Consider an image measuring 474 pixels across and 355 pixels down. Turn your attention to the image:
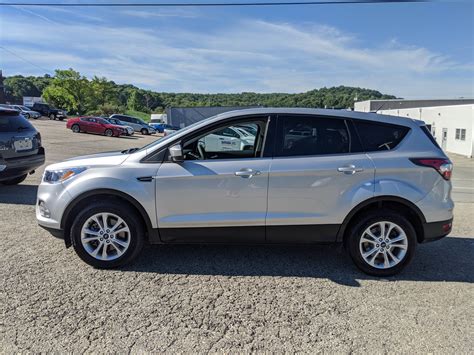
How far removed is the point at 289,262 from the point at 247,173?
1.21 m

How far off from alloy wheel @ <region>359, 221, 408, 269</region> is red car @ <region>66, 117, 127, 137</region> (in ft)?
95.8

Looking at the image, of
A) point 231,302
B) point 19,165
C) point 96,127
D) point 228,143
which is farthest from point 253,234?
point 96,127

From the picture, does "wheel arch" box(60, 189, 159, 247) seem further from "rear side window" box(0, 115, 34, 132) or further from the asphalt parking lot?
"rear side window" box(0, 115, 34, 132)

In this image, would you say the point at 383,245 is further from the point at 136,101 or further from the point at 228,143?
the point at 136,101

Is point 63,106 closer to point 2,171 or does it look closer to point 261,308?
point 2,171

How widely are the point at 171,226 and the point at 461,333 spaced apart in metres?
2.75

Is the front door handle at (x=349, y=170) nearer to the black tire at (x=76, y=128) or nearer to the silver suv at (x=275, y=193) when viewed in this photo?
the silver suv at (x=275, y=193)

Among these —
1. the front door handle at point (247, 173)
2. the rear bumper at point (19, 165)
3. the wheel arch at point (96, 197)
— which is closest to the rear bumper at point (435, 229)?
the front door handle at point (247, 173)

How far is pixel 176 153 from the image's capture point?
3676 millimetres

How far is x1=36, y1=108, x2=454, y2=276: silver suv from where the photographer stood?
3.74 metres

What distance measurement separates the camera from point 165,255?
14.0 ft

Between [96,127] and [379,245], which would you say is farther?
[96,127]

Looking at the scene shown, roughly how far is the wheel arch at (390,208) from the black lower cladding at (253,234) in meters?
0.13

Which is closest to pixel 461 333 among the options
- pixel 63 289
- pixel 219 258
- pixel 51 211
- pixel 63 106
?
pixel 219 258
